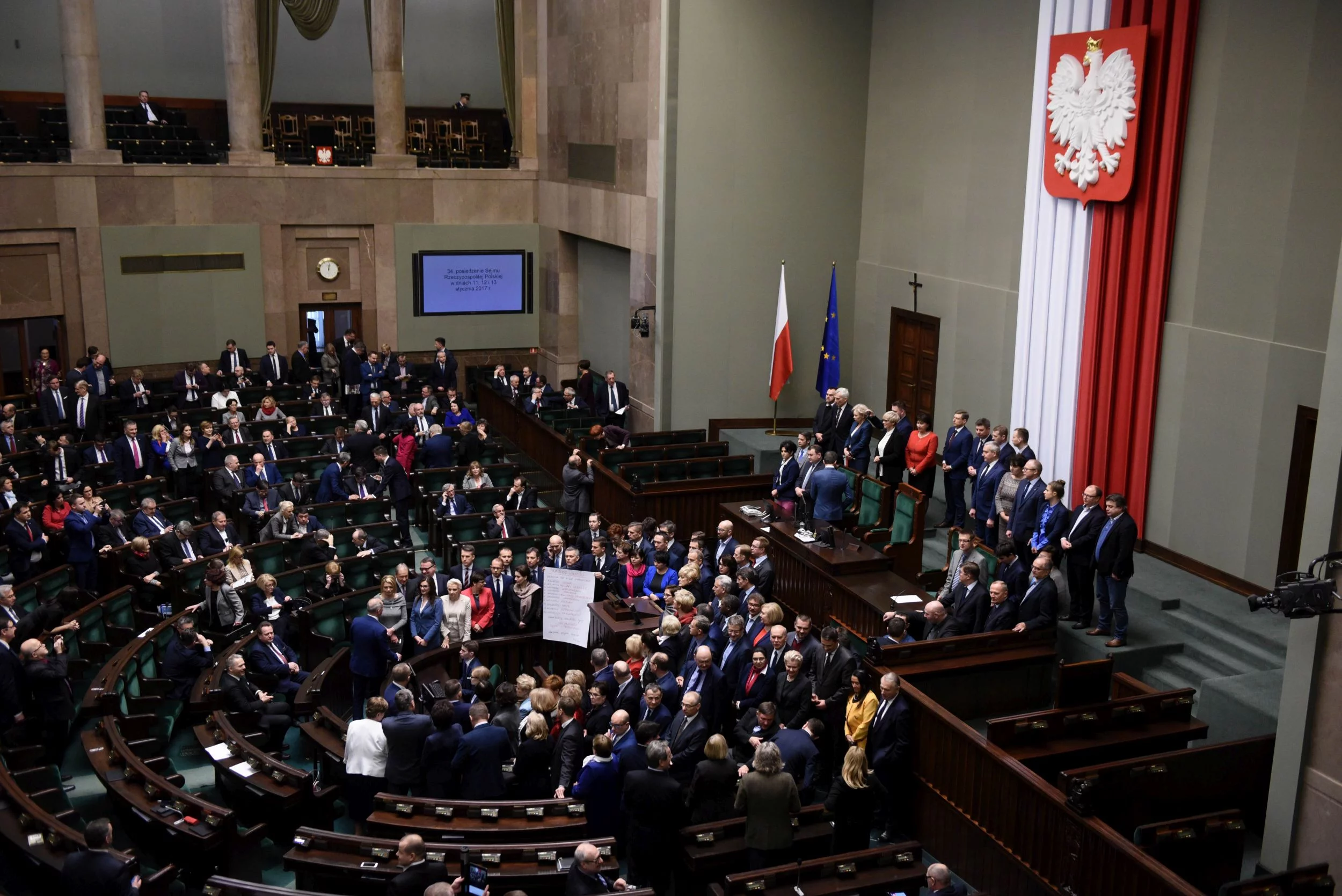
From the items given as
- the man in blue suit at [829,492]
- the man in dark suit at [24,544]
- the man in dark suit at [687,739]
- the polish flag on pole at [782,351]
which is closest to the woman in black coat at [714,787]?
the man in dark suit at [687,739]

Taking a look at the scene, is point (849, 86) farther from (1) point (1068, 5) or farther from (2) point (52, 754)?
(2) point (52, 754)

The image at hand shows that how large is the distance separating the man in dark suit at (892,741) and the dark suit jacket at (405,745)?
308cm

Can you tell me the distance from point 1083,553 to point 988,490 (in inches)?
62.4

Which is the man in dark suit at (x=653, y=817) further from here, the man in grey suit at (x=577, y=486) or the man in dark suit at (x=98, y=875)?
the man in grey suit at (x=577, y=486)

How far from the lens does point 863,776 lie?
8367mm

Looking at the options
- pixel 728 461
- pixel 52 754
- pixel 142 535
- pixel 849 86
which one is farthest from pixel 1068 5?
pixel 52 754

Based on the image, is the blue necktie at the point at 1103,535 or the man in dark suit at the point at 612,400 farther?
the man in dark suit at the point at 612,400

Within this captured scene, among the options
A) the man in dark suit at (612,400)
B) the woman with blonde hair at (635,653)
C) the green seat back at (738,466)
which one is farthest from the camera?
the man in dark suit at (612,400)

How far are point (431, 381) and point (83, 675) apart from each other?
9.37m

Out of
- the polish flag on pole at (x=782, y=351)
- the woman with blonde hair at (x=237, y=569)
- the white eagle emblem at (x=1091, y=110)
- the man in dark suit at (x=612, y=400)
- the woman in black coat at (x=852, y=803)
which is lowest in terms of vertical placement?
the woman in black coat at (x=852, y=803)

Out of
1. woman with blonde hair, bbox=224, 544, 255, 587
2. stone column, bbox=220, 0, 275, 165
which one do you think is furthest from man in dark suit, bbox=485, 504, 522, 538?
stone column, bbox=220, 0, 275, 165

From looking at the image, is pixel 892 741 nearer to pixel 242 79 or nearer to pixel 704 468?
pixel 704 468

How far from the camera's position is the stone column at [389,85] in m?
20.5

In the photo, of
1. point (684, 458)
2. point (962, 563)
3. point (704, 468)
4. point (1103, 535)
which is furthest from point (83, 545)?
point (1103, 535)
